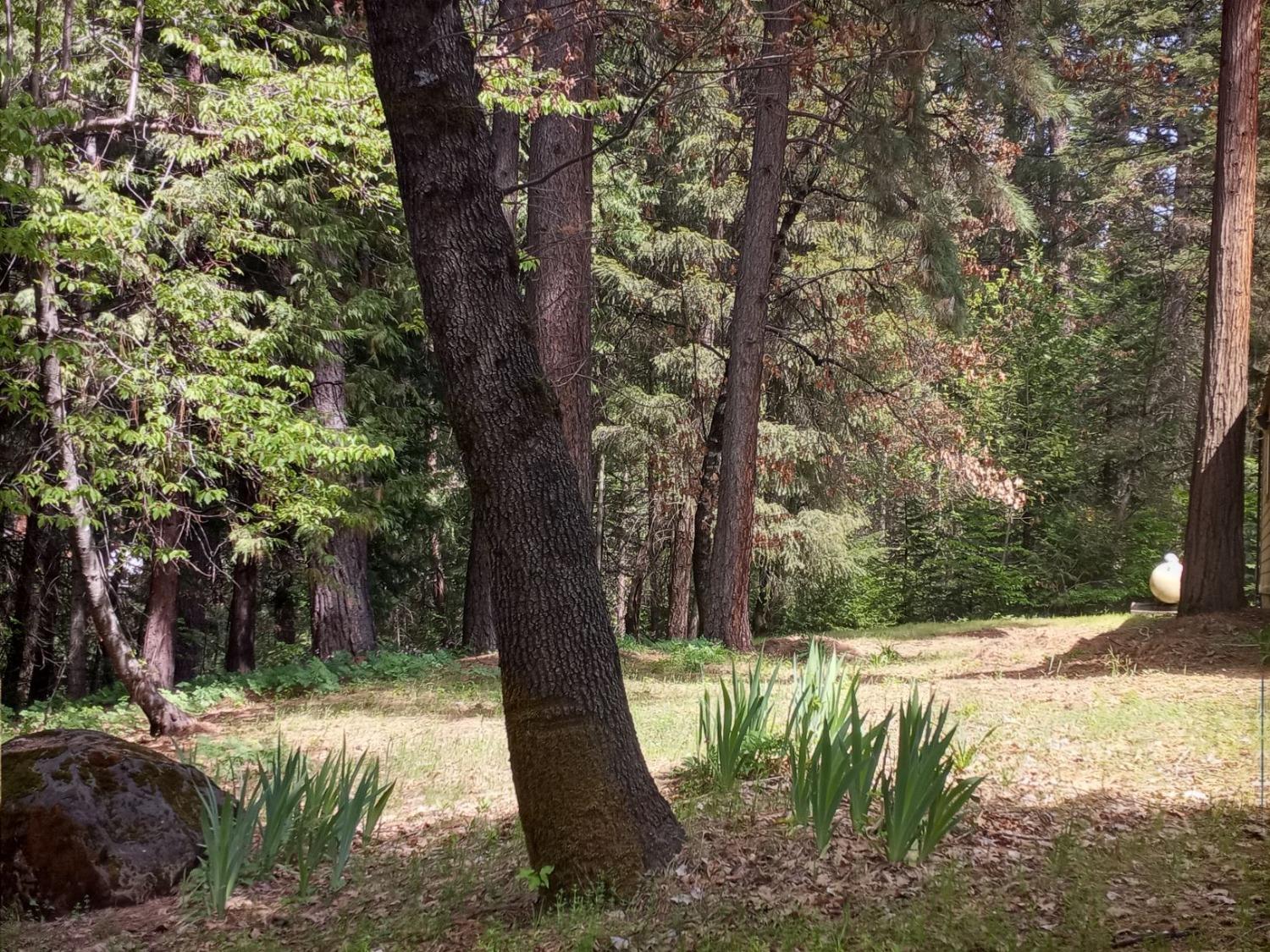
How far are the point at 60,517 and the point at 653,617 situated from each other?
18265 millimetres

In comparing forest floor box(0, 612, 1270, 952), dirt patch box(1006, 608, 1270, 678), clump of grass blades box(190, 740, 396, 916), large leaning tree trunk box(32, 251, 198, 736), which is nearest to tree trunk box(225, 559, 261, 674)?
large leaning tree trunk box(32, 251, 198, 736)

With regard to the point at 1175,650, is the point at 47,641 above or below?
below

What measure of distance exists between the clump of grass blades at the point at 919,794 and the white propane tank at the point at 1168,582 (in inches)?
470

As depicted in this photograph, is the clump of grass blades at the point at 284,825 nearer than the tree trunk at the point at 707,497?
Yes

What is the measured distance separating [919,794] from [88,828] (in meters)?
3.89

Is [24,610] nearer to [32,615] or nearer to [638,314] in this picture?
[32,615]

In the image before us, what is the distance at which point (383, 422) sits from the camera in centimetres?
1271

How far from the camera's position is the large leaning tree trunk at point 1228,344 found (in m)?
10.0

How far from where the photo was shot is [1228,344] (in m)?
10.4

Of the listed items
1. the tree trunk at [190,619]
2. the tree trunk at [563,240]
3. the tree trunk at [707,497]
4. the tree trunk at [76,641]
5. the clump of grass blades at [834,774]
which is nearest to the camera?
the clump of grass blades at [834,774]

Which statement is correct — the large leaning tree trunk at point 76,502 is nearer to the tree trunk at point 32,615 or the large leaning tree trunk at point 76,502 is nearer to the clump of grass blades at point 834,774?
the tree trunk at point 32,615

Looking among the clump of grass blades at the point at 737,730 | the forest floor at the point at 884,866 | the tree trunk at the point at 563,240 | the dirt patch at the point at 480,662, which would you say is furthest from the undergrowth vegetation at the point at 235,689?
the clump of grass blades at the point at 737,730

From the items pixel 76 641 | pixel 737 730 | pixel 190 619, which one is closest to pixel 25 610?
pixel 76 641

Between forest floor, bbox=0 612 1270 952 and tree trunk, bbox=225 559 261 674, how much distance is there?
7.36 meters
